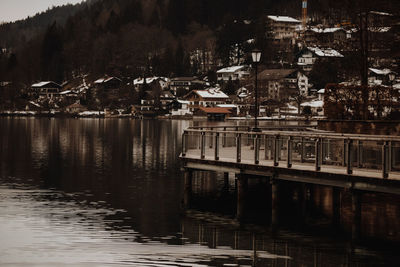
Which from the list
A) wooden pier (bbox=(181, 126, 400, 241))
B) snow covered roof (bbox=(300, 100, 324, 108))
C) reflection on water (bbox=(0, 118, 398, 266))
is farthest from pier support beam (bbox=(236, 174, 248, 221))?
snow covered roof (bbox=(300, 100, 324, 108))

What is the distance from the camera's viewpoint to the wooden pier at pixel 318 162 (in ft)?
80.4

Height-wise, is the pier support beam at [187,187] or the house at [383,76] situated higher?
the house at [383,76]

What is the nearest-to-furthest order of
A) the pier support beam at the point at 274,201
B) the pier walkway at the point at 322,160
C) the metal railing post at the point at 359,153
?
the pier walkway at the point at 322,160
the metal railing post at the point at 359,153
the pier support beam at the point at 274,201

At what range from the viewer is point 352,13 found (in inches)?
1695

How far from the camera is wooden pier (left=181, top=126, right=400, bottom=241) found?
2452cm

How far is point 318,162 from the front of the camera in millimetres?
26688

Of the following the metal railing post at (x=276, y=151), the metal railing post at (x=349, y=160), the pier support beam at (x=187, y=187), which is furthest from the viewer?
the pier support beam at (x=187, y=187)

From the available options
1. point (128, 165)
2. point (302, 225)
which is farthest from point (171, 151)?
point (302, 225)

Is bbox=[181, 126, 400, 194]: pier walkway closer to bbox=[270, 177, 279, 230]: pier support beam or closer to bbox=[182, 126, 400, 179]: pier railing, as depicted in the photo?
bbox=[182, 126, 400, 179]: pier railing

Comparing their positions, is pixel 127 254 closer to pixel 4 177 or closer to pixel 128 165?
pixel 4 177

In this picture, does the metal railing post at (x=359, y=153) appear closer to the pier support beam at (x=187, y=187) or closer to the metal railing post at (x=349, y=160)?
the metal railing post at (x=349, y=160)

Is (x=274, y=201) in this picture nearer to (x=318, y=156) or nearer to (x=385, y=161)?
(x=318, y=156)

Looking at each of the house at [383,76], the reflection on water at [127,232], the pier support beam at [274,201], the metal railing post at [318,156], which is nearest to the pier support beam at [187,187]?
the reflection on water at [127,232]

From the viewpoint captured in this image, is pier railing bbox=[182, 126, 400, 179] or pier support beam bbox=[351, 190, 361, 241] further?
pier support beam bbox=[351, 190, 361, 241]
